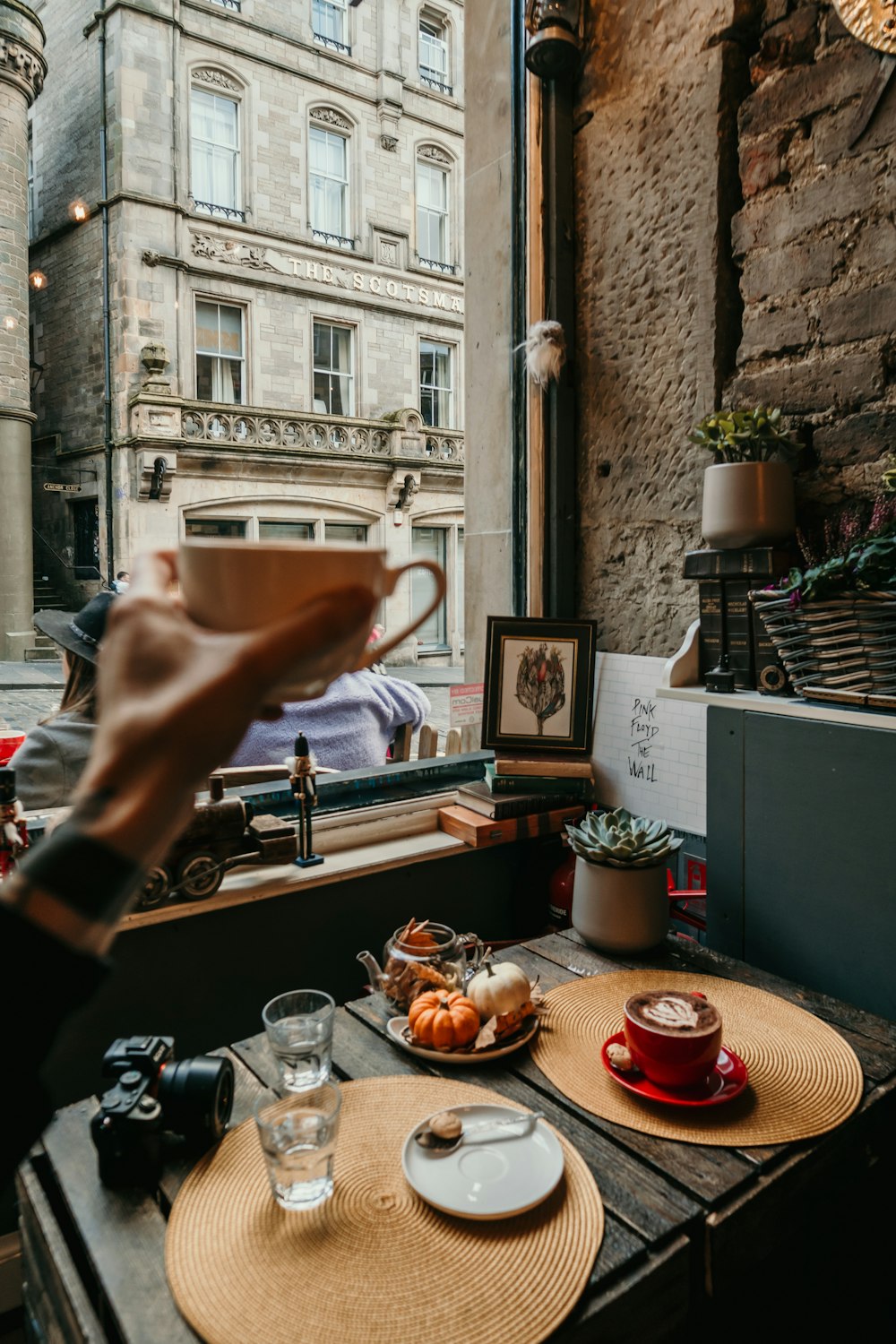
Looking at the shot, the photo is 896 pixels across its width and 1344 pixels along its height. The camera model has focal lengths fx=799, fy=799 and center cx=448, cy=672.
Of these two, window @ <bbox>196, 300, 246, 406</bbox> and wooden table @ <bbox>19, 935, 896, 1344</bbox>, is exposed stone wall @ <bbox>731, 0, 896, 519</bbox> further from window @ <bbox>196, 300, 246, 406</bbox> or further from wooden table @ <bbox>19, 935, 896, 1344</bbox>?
window @ <bbox>196, 300, 246, 406</bbox>

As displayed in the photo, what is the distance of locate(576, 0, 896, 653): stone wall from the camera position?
62.6 inches

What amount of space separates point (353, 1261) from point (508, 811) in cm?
132

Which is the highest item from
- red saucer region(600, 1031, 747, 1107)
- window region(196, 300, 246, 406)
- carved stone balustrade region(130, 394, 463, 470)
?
window region(196, 300, 246, 406)

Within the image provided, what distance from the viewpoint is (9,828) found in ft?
4.61

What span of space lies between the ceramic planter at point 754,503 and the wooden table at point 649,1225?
35.1 inches

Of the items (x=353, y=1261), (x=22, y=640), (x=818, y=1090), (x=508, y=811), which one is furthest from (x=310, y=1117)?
(x=22, y=640)

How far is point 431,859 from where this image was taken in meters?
1.98

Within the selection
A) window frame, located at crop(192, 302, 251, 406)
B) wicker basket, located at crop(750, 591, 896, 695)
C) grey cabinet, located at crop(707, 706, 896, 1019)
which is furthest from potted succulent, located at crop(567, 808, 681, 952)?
window frame, located at crop(192, 302, 251, 406)

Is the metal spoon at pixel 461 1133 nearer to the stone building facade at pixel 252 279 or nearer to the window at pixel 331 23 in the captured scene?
the stone building facade at pixel 252 279

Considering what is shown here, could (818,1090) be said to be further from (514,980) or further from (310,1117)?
(310,1117)

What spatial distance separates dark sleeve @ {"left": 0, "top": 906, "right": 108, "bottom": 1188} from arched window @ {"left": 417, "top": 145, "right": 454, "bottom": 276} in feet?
32.0

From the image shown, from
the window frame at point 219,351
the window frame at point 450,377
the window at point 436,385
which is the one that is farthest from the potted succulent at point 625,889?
the window at point 436,385

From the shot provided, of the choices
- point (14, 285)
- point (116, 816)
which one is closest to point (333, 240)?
point (14, 285)

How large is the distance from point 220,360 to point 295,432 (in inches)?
49.1
